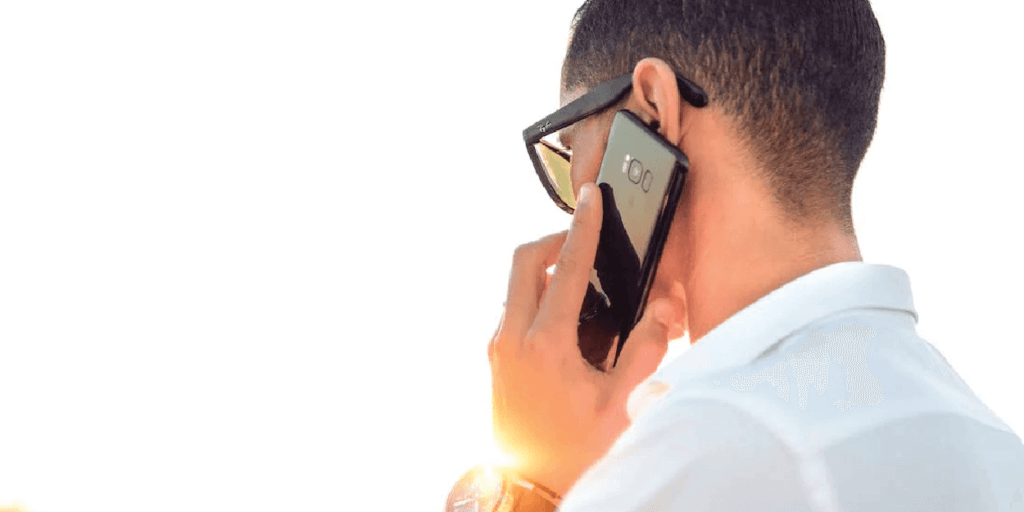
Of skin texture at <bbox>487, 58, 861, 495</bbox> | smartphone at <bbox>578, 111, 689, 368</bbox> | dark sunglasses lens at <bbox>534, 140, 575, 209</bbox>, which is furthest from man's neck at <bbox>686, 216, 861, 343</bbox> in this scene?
dark sunglasses lens at <bbox>534, 140, 575, 209</bbox>

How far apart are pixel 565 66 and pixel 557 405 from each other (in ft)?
3.14

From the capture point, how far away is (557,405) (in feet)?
6.21

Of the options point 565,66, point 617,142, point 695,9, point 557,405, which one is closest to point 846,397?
point 557,405

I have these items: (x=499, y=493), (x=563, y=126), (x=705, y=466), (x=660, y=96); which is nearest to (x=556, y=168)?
(x=563, y=126)

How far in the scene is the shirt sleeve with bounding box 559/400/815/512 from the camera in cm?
117

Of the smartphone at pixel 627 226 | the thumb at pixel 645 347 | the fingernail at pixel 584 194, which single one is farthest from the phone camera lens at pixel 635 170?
the thumb at pixel 645 347

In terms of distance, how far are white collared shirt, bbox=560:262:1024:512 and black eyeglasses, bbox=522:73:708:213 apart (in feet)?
2.33

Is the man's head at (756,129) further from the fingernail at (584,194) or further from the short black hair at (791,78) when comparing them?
the fingernail at (584,194)

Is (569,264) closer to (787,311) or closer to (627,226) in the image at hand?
(627,226)

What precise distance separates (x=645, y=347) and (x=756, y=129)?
1.96 feet

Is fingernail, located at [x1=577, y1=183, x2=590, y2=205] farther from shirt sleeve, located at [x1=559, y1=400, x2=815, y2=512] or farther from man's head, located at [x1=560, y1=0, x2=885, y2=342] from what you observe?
shirt sleeve, located at [x1=559, y1=400, x2=815, y2=512]

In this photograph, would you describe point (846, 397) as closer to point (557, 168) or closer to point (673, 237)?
point (673, 237)

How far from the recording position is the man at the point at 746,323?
1.20 meters

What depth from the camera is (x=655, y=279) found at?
2.09 m
